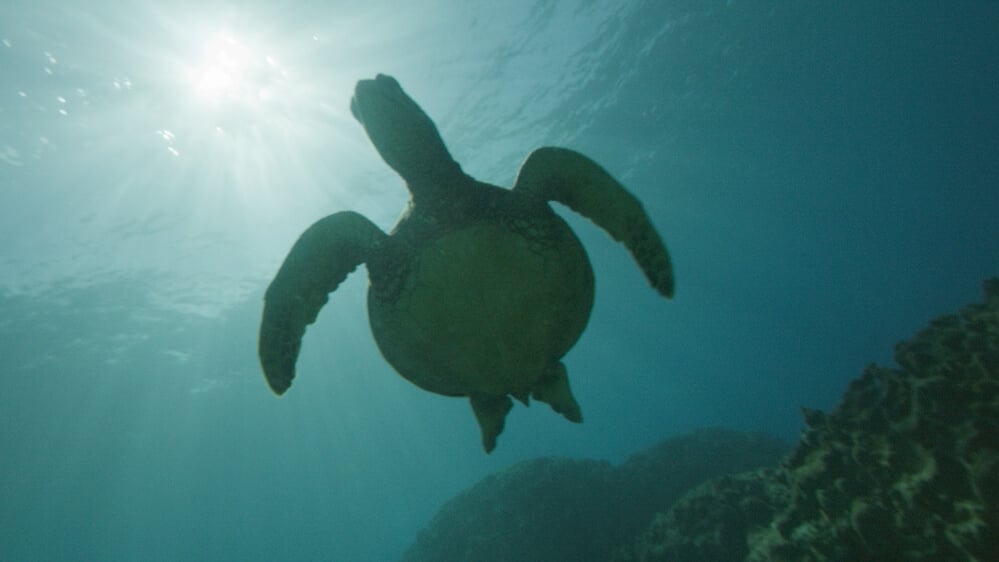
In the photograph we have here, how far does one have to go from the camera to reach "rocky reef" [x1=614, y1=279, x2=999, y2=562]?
135 inches

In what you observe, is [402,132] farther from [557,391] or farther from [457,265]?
[557,391]

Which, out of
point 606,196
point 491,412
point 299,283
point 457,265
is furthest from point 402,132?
point 491,412

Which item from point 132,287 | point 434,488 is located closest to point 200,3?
point 132,287

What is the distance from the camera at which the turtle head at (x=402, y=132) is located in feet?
11.4

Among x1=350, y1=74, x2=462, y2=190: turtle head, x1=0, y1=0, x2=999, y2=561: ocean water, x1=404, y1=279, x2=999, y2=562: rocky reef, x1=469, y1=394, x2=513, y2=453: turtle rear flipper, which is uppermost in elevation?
x1=0, y1=0, x2=999, y2=561: ocean water

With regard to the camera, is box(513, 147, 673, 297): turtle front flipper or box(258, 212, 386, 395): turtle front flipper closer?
box(258, 212, 386, 395): turtle front flipper

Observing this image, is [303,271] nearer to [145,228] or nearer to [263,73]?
[263,73]

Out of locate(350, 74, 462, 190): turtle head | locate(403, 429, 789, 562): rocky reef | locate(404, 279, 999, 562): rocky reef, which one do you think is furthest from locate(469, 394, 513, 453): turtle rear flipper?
locate(403, 429, 789, 562): rocky reef

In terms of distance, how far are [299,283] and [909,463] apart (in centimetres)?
526

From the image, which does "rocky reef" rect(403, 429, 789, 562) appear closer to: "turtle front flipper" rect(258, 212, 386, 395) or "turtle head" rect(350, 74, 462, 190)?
"turtle front flipper" rect(258, 212, 386, 395)

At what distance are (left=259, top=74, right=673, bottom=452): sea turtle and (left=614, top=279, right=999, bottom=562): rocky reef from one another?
8.20 feet

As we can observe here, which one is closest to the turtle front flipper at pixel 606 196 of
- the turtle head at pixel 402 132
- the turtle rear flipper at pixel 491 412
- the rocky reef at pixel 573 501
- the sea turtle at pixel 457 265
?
the sea turtle at pixel 457 265

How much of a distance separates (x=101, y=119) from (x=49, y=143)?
1.89 metres

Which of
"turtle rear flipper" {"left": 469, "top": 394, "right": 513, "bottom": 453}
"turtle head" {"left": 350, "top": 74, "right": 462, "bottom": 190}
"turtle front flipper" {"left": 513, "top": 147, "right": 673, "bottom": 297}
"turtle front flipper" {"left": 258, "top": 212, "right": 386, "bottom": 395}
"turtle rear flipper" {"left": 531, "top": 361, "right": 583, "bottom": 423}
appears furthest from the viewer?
"turtle rear flipper" {"left": 469, "top": 394, "right": 513, "bottom": 453}
